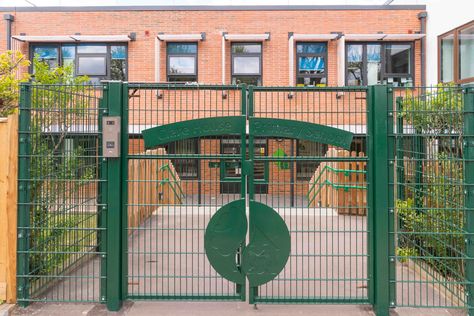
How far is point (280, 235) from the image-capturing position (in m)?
4.31

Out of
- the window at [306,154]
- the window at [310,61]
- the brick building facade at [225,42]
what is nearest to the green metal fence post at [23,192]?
the window at [306,154]

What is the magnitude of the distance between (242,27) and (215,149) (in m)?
9.85

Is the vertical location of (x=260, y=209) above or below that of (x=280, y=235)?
above

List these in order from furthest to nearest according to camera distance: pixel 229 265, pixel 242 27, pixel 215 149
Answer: pixel 242 27, pixel 215 149, pixel 229 265

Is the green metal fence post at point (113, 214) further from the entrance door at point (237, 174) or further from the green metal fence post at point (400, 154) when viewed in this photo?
the green metal fence post at point (400, 154)

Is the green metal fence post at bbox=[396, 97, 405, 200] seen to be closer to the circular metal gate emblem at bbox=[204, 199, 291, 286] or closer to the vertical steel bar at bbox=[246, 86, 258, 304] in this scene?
the circular metal gate emblem at bbox=[204, 199, 291, 286]

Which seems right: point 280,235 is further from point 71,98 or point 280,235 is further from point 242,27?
point 242,27

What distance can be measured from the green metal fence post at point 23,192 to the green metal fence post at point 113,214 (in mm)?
918

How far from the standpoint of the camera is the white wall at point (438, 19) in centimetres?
1155

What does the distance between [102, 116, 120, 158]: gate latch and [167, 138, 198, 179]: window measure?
0.62 m

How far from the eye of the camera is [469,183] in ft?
13.5

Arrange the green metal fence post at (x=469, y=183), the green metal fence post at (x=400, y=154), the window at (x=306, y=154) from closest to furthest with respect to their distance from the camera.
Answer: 1. the green metal fence post at (x=469, y=183)
2. the window at (x=306, y=154)
3. the green metal fence post at (x=400, y=154)

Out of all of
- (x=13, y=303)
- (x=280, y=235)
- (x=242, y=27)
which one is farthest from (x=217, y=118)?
(x=242, y=27)

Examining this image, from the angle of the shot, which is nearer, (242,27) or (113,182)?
(113,182)
